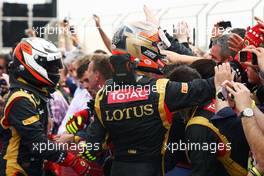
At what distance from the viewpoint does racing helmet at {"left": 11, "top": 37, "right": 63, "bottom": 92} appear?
232 inches

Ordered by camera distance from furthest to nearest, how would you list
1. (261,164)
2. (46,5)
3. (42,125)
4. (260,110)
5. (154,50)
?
(46,5) < (42,125) < (154,50) < (260,110) < (261,164)

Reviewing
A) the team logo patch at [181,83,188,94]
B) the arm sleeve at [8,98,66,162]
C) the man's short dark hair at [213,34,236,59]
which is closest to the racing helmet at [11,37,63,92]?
the arm sleeve at [8,98,66,162]

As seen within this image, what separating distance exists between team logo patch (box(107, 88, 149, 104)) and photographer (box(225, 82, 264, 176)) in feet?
2.25

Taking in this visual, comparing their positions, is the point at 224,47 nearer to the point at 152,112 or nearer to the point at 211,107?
the point at 211,107

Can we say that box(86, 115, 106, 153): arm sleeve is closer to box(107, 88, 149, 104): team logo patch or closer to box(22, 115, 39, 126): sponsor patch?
box(107, 88, 149, 104): team logo patch

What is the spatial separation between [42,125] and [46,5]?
41.9ft

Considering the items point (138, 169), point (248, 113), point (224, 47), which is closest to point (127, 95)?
point (138, 169)

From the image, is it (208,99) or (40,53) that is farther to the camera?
(40,53)

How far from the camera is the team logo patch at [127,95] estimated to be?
4904 millimetres

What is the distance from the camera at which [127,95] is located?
497 centimetres

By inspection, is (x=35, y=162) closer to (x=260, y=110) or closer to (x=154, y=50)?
(x=154, y=50)

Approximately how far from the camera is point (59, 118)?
858cm

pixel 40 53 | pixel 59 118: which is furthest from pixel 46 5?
pixel 40 53

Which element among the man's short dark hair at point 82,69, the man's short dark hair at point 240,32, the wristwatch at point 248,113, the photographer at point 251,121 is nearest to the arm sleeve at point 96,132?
the photographer at point 251,121
